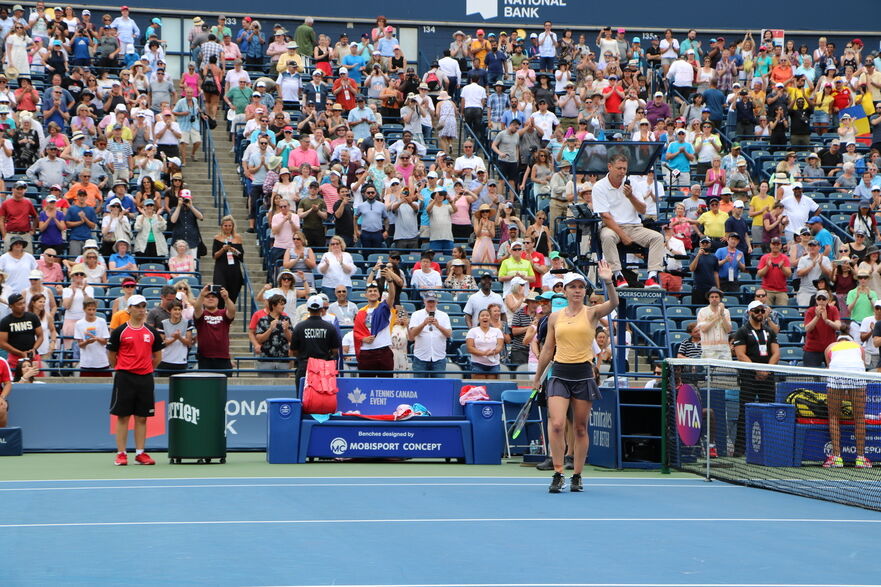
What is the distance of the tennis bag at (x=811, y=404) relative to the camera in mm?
14656

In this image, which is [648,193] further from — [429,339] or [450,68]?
[450,68]

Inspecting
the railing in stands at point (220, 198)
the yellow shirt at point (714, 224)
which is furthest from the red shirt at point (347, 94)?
the yellow shirt at point (714, 224)

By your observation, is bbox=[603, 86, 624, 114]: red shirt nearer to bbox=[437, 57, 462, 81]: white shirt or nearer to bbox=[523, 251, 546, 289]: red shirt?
bbox=[437, 57, 462, 81]: white shirt

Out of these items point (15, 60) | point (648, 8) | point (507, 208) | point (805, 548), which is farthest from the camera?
point (648, 8)

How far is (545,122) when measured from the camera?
27.1 metres

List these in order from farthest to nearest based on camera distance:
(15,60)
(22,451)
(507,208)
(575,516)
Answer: (15,60), (507,208), (22,451), (575,516)

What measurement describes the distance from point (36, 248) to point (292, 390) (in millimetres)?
6280

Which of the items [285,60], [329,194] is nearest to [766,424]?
[329,194]

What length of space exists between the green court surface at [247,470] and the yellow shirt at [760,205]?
411 inches

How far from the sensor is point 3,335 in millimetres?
18062

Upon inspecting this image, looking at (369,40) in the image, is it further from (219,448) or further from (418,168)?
(219,448)

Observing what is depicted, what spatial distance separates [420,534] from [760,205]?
17101 millimetres

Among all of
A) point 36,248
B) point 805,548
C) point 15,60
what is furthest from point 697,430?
point 15,60

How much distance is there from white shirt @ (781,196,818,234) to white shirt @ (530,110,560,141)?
197 inches
